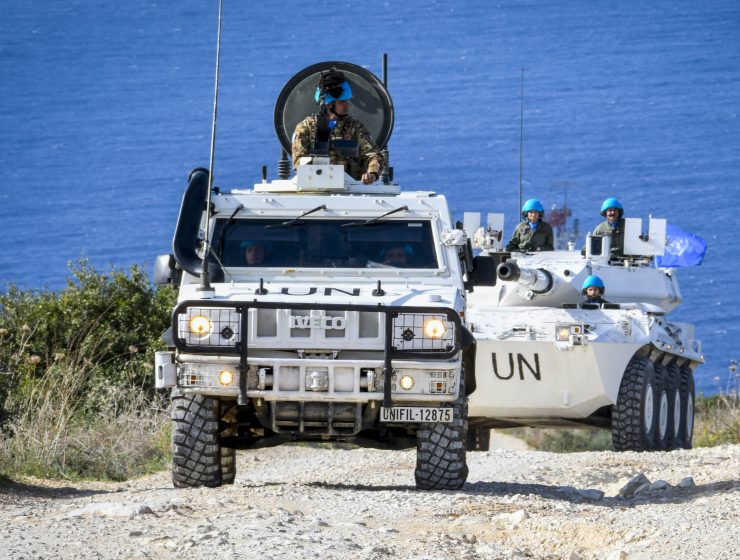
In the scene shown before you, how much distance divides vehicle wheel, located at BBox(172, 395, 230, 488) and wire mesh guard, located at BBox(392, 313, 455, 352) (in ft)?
4.24

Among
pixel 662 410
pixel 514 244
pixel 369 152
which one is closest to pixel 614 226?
pixel 514 244

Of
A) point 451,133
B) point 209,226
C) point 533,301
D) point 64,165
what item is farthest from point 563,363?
point 64,165

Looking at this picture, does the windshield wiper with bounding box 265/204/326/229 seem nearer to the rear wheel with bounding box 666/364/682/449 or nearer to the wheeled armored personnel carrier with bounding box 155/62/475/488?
the wheeled armored personnel carrier with bounding box 155/62/475/488

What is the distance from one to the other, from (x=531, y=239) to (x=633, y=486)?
7.51 m

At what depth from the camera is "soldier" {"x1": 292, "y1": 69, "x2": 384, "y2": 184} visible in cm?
1414

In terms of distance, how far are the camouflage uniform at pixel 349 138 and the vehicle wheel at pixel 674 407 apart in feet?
20.7

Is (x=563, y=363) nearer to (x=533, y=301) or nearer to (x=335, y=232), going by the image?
(x=533, y=301)

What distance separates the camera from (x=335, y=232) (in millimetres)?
12719

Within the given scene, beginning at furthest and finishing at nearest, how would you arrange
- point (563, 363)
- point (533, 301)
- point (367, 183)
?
point (533, 301) < point (563, 363) < point (367, 183)

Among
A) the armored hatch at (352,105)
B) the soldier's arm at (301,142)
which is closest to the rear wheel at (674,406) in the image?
the armored hatch at (352,105)

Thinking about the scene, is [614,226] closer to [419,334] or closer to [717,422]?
[717,422]

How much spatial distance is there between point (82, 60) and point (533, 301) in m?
66.1

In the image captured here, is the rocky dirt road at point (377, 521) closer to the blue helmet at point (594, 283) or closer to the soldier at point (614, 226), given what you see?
the blue helmet at point (594, 283)

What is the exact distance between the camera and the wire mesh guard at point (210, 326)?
458 inches
